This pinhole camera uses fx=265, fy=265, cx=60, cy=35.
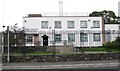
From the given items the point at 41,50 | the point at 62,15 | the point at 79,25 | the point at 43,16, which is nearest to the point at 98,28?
the point at 79,25

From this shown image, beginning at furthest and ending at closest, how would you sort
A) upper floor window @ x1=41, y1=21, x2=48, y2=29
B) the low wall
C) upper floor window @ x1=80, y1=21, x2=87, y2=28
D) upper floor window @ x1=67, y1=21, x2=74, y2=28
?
upper floor window @ x1=80, y1=21, x2=87, y2=28
upper floor window @ x1=67, y1=21, x2=74, y2=28
upper floor window @ x1=41, y1=21, x2=48, y2=29
the low wall

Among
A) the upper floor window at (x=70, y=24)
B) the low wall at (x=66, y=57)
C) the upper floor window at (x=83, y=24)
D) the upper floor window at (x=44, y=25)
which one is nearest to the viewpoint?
the low wall at (x=66, y=57)

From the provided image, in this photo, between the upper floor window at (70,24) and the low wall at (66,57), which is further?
the upper floor window at (70,24)

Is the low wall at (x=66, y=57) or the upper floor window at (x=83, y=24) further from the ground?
the upper floor window at (x=83, y=24)

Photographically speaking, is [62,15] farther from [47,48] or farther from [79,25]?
[47,48]

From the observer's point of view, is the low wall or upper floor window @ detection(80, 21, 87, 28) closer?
the low wall

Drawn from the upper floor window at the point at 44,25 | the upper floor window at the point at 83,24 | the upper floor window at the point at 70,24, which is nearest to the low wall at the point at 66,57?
the upper floor window at the point at 70,24

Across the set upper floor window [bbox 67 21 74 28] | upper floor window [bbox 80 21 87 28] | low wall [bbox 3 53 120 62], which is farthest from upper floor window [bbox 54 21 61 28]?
low wall [bbox 3 53 120 62]

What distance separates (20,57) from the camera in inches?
891

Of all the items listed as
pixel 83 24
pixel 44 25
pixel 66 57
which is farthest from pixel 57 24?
pixel 66 57

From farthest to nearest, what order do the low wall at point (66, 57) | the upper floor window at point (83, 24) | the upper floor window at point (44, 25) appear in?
the upper floor window at point (83, 24)
the upper floor window at point (44, 25)
the low wall at point (66, 57)

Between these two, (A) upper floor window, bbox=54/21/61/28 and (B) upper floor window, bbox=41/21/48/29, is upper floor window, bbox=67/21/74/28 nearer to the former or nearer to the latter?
(A) upper floor window, bbox=54/21/61/28

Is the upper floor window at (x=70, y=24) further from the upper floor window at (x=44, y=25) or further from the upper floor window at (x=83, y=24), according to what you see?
the upper floor window at (x=44, y=25)

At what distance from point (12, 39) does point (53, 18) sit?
27282 mm
